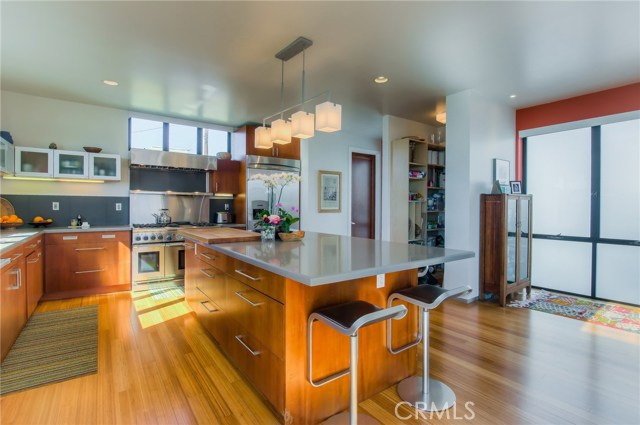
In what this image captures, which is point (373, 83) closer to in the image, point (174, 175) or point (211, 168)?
point (211, 168)

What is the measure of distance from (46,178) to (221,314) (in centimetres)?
344

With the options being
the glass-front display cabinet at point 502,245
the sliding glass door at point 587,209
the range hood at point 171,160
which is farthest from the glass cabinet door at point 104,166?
the sliding glass door at point 587,209

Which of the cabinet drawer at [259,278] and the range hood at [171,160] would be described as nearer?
the cabinet drawer at [259,278]

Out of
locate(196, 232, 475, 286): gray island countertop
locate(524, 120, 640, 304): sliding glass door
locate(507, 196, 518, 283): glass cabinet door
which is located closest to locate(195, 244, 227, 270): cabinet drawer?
Answer: locate(196, 232, 475, 286): gray island countertop

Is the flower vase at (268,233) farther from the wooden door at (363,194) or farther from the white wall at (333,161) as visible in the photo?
the wooden door at (363,194)

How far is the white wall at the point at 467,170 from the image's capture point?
3.85 meters

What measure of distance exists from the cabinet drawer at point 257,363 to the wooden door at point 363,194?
4018 mm

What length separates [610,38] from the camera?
101 inches

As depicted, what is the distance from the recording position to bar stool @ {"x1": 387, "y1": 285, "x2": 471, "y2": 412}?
6.03 feet

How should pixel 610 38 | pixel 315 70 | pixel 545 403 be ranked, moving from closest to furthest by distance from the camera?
pixel 545 403, pixel 610 38, pixel 315 70

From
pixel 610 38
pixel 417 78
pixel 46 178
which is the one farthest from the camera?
pixel 46 178

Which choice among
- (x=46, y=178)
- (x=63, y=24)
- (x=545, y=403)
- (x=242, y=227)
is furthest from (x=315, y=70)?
(x=46, y=178)

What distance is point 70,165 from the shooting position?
4066 millimetres

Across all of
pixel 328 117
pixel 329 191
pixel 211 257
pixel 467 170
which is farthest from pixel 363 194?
pixel 211 257
